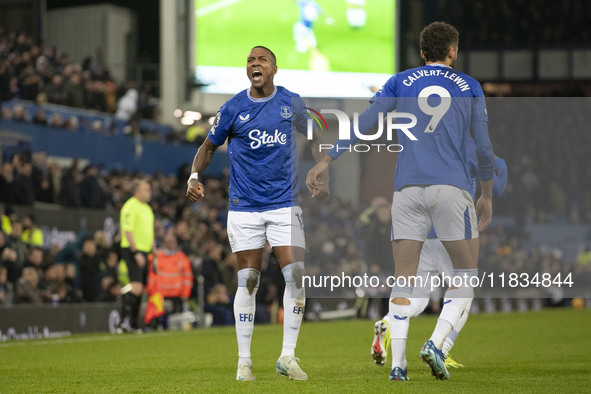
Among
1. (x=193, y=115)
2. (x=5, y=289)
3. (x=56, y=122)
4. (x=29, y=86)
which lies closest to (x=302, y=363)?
(x=5, y=289)

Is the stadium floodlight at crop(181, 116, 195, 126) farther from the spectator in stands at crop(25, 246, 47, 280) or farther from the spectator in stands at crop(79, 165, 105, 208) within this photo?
the spectator in stands at crop(25, 246, 47, 280)

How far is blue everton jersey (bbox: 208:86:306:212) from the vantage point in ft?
24.5

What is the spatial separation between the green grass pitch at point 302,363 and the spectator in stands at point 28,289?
1306 mm

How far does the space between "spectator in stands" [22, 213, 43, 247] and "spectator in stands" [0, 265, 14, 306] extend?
128 centimetres

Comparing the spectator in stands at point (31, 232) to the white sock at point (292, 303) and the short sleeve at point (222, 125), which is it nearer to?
the short sleeve at point (222, 125)

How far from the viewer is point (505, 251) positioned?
949 cm

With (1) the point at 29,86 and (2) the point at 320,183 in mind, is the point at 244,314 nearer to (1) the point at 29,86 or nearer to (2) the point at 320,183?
(2) the point at 320,183

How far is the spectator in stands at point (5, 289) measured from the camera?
15.1 meters

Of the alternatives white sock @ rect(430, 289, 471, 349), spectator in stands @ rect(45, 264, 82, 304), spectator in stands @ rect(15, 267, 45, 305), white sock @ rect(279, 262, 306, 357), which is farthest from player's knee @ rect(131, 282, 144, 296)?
white sock @ rect(430, 289, 471, 349)

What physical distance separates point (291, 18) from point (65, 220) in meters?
12.4

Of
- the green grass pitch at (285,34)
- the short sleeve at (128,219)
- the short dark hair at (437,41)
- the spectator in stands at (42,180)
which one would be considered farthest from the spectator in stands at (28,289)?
the green grass pitch at (285,34)

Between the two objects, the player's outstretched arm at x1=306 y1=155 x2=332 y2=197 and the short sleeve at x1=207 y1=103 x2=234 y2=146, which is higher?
the short sleeve at x1=207 y1=103 x2=234 y2=146

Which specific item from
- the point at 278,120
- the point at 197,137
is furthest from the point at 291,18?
the point at 278,120

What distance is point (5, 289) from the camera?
15.4 meters
